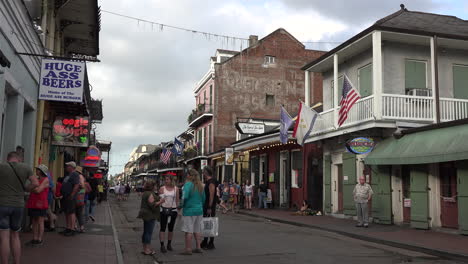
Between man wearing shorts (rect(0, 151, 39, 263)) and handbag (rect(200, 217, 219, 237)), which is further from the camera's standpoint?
handbag (rect(200, 217, 219, 237))

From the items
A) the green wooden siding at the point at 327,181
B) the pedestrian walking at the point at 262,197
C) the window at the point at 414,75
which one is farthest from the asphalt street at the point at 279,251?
the pedestrian walking at the point at 262,197

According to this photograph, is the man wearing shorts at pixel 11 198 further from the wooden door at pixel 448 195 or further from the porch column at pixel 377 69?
the porch column at pixel 377 69

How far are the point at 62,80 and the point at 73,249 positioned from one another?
15.1 ft

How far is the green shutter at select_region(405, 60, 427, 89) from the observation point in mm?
17672

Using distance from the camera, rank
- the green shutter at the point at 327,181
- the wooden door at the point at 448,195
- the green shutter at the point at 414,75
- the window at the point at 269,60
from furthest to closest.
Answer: the window at the point at 269,60 → the green shutter at the point at 327,181 → the green shutter at the point at 414,75 → the wooden door at the point at 448,195

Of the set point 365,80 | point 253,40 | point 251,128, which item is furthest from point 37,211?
point 253,40

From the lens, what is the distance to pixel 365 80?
61.2 ft

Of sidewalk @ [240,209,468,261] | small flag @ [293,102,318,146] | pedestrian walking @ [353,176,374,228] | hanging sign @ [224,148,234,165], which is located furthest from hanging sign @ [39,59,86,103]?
hanging sign @ [224,148,234,165]

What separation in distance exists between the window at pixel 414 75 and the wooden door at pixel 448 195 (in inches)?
175

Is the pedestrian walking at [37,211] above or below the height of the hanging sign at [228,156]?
below

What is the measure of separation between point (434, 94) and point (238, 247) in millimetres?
10311

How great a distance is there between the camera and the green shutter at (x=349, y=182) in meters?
17.9

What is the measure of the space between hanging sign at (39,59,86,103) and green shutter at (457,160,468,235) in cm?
1061

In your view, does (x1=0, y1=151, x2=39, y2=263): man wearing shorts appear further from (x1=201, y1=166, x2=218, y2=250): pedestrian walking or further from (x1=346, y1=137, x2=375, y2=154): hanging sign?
(x1=346, y1=137, x2=375, y2=154): hanging sign
